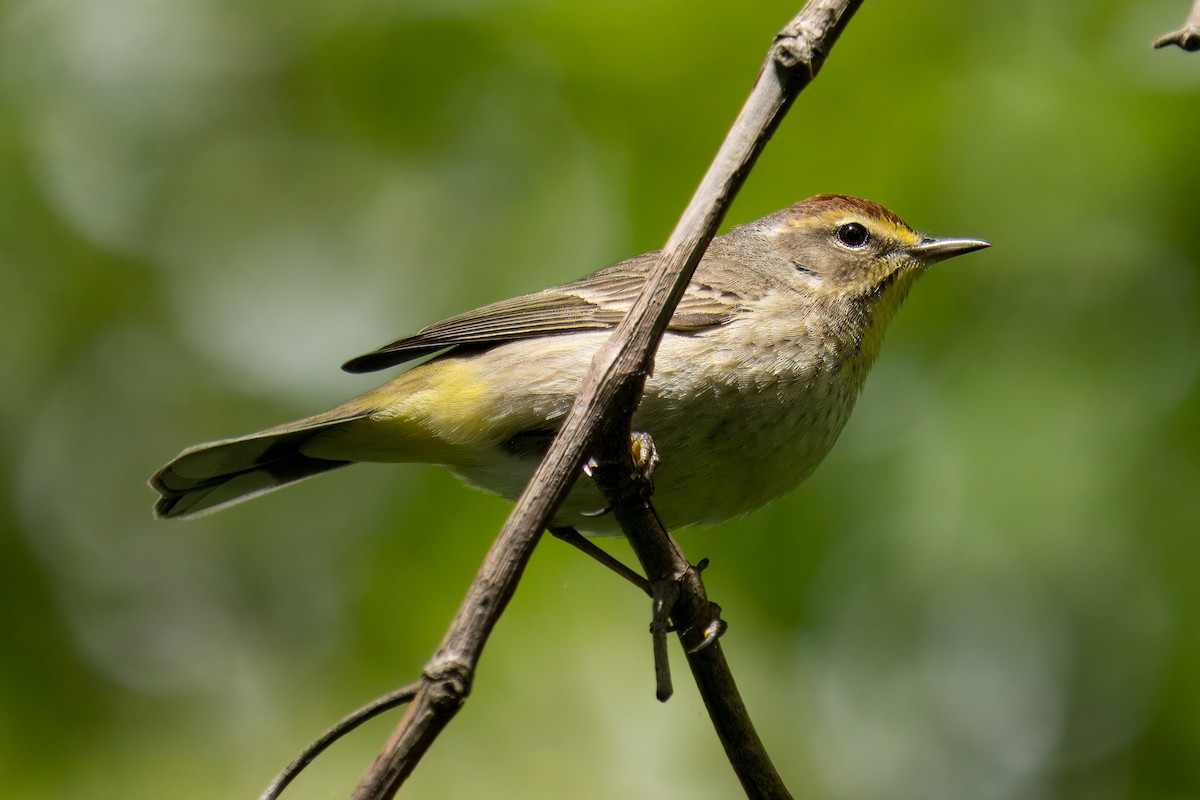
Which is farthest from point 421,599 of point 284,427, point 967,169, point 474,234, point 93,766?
point 967,169

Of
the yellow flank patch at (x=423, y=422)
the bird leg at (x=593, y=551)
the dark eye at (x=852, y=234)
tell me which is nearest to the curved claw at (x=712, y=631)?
the bird leg at (x=593, y=551)

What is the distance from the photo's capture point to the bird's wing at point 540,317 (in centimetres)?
423

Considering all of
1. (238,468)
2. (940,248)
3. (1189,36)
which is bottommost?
(238,468)

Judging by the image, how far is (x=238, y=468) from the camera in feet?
14.1

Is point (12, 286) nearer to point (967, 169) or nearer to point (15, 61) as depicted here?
point (15, 61)

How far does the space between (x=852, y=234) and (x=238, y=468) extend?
2.56 meters

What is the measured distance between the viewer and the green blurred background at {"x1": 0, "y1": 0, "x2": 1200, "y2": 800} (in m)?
4.17

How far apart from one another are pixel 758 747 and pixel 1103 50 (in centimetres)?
313

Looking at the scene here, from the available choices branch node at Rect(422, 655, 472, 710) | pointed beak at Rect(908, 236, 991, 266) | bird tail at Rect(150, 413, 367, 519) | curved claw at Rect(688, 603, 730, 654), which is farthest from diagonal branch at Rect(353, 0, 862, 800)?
pointed beak at Rect(908, 236, 991, 266)

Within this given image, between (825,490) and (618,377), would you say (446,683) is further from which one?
(825,490)

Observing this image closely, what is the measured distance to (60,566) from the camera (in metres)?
5.33

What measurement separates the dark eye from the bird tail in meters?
2.07

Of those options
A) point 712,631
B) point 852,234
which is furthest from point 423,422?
point 852,234

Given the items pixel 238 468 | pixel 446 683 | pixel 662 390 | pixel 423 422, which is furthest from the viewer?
pixel 238 468
